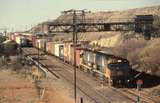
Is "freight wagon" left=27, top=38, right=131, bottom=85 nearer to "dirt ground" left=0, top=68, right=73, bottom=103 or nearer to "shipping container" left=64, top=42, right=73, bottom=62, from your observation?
"shipping container" left=64, top=42, right=73, bottom=62

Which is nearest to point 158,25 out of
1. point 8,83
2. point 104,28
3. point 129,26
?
point 129,26

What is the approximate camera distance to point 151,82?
46.1m

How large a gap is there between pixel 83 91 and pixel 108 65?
12.5 ft

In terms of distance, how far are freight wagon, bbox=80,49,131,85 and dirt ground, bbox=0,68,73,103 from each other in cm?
514

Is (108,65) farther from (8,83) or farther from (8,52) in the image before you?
(8,52)

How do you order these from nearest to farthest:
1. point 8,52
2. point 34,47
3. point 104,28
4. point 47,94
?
1. point 47,94
2. point 104,28
3. point 8,52
4. point 34,47

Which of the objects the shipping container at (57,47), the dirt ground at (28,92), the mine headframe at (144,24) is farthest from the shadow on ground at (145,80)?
the mine headframe at (144,24)

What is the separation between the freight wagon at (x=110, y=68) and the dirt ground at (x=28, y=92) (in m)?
5.14

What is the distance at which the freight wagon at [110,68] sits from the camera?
145 feet

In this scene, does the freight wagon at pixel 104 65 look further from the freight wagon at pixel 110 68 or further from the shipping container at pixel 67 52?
the shipping container at pixel 67 52

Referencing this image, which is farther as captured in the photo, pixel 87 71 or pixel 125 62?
pixel 87 71

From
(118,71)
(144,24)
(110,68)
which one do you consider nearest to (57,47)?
(144,24)

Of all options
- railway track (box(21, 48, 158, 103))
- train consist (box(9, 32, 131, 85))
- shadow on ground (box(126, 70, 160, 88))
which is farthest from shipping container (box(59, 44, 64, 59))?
shadow on ground (box(126, 70, 160, 88))

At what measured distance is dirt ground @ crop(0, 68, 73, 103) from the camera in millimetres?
40206
